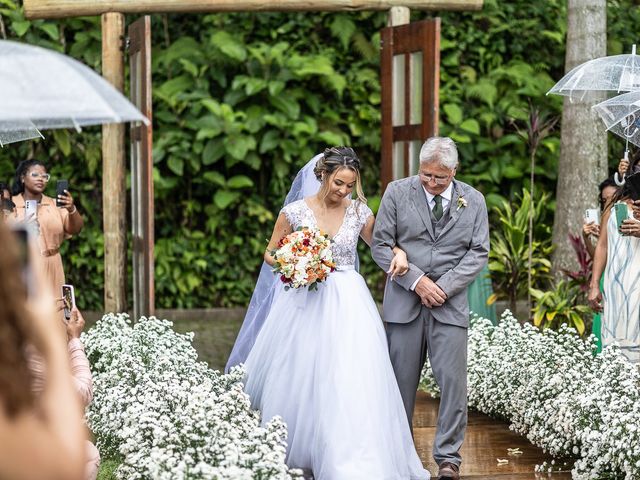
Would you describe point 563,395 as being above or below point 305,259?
below

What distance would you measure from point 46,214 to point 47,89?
5.69 meters

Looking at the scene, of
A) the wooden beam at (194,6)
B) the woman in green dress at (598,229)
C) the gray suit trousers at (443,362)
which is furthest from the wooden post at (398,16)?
the gray suit trousers at (443,362)

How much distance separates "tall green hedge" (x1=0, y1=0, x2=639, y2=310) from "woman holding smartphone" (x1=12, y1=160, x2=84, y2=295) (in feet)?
16.0

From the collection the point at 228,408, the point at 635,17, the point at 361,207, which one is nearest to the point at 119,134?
the point at 361,207

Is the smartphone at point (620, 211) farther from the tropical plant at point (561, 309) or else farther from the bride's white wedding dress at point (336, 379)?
the tropical plant at point (561, 309)

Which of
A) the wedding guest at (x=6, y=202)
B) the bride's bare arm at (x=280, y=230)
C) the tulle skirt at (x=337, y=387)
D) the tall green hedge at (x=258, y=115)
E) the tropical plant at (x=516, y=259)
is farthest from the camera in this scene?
the tall green hedge at (x=258, y=115)

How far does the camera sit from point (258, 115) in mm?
14227

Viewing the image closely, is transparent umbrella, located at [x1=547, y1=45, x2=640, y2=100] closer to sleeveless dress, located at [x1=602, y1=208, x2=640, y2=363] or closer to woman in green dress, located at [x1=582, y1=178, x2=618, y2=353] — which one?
woman in green dress, located at [x1=582, y1=178, x2=618, y2=353]

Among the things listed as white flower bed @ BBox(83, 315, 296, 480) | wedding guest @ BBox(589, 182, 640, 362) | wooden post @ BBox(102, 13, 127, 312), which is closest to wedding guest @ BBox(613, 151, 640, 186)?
wedding guest @ BBox(589, 182, 640, 362)

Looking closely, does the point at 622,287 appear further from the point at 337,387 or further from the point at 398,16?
the point at 398,16

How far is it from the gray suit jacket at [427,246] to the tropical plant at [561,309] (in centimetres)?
383

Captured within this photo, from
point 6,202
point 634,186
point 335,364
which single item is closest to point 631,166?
point 634,186

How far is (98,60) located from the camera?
14.1m

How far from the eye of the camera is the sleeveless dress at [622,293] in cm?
783
